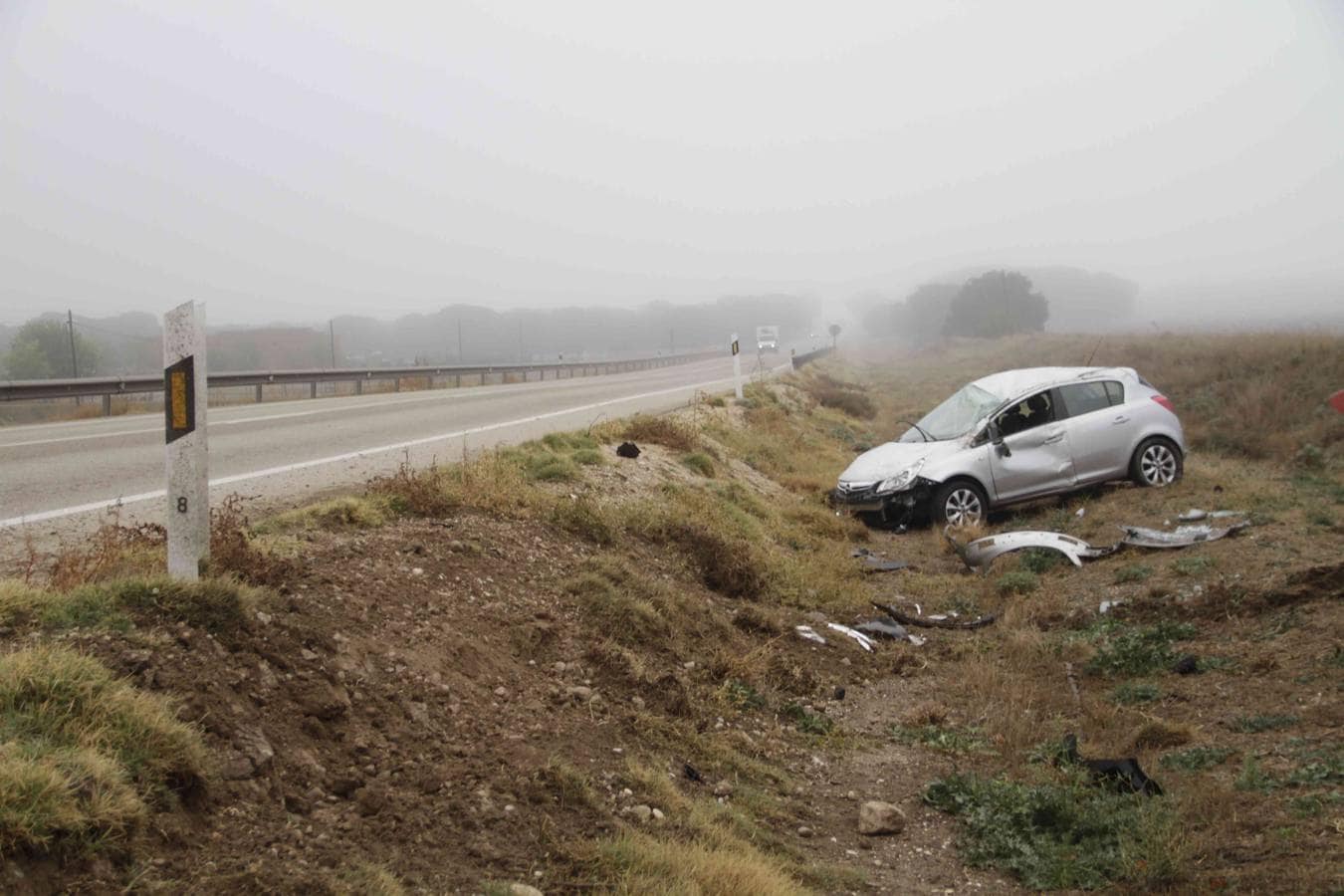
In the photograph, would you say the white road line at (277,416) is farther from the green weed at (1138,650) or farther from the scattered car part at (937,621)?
the green weed at (1138,650)

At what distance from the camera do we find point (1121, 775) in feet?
16.5

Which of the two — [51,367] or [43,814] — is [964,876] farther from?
[51,367]

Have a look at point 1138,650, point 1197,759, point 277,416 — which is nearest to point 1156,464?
point 1138,650

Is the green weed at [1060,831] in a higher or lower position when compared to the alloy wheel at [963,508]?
lower

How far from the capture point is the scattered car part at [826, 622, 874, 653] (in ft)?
26.0

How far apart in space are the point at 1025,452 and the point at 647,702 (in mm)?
8583

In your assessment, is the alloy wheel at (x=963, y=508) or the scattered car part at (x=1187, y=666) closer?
the scattered car part at (x=1187, y=666)

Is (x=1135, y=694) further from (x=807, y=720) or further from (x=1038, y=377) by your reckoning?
(x=1038, y=377)

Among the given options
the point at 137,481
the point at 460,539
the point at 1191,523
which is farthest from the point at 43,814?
the point at 1191,523

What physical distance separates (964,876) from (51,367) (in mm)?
27022

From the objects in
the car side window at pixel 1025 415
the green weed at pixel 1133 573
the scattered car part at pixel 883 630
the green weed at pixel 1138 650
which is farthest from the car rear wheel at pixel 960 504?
the green weed at pixel 1138 650

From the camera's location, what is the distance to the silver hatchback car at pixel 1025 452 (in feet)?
40.4

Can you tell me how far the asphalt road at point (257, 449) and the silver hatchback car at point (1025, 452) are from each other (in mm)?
4714

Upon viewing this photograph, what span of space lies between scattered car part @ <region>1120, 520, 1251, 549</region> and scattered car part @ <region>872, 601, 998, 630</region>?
2.28m
